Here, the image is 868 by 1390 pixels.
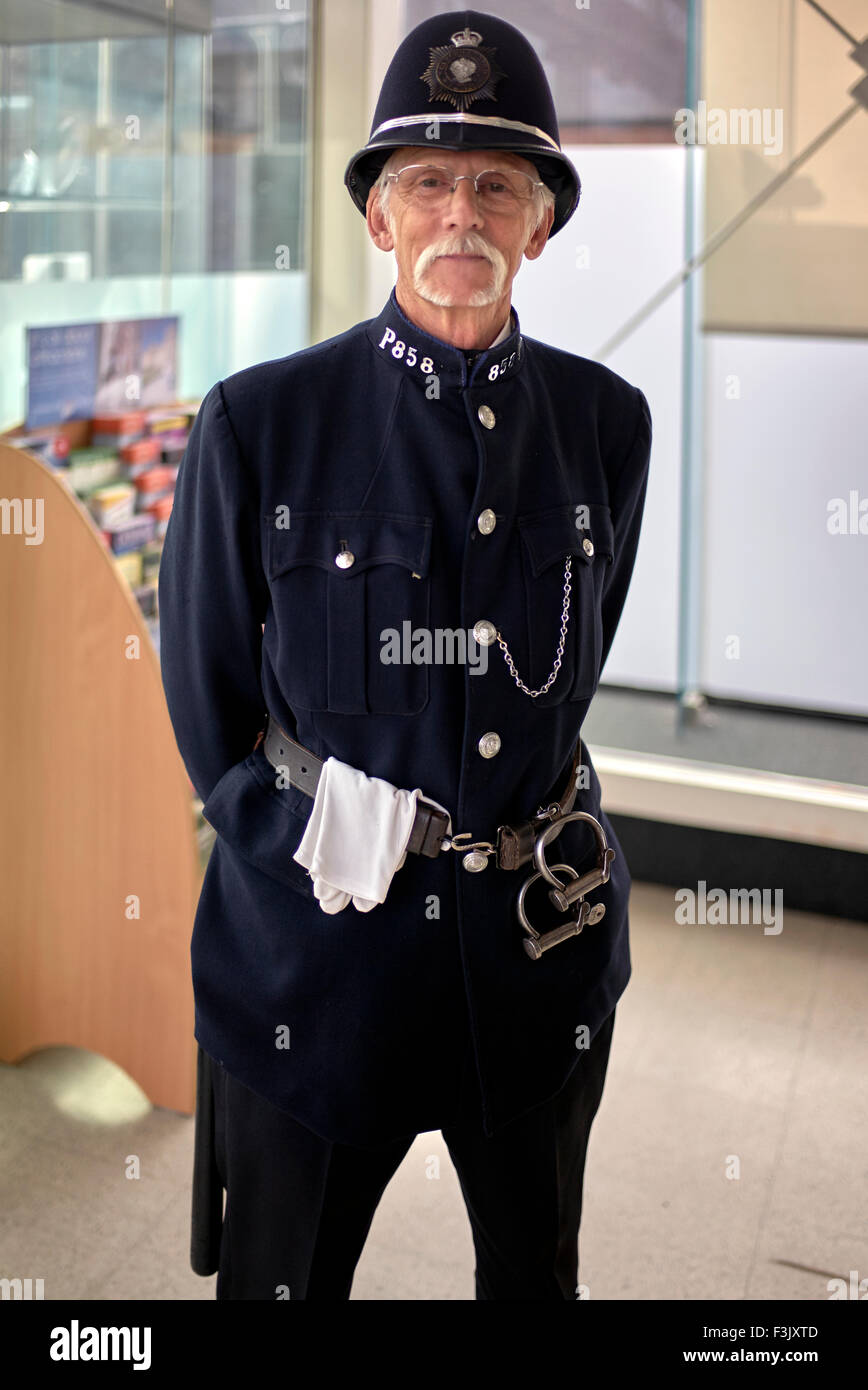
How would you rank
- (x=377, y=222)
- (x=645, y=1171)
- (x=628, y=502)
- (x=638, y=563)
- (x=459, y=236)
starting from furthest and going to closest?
(x=638, y=563), (x=645, y=1171), (x=628, y=502), (x=377, y=222), (x=459, y=236)

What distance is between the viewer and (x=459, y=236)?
1249 mm

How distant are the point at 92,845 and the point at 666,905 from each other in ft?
4.97

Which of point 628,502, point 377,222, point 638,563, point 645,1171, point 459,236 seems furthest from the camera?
point 638,563

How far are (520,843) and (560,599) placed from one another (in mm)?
253

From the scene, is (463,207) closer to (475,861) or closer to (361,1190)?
(475,861)

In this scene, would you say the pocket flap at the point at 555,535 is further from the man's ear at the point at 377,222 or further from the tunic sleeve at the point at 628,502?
the man's ear at the point at 377,222

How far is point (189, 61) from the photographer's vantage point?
294 centimetres

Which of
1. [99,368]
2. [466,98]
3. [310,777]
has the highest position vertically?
[466,98]

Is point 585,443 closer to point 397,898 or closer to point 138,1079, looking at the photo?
point 397,898

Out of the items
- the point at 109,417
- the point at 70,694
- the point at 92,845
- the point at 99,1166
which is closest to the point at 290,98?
the point at 109,417

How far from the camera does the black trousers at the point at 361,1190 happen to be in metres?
1.40

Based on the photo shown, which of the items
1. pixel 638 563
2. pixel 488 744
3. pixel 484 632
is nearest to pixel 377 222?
pixel 484 632

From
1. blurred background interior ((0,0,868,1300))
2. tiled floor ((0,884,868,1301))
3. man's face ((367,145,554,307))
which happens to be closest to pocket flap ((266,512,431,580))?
Answer: man's face ((367,145,554,307))

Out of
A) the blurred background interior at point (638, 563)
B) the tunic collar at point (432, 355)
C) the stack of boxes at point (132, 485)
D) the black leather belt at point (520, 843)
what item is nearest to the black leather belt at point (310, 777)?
the black leather belt at point (520, 843)
